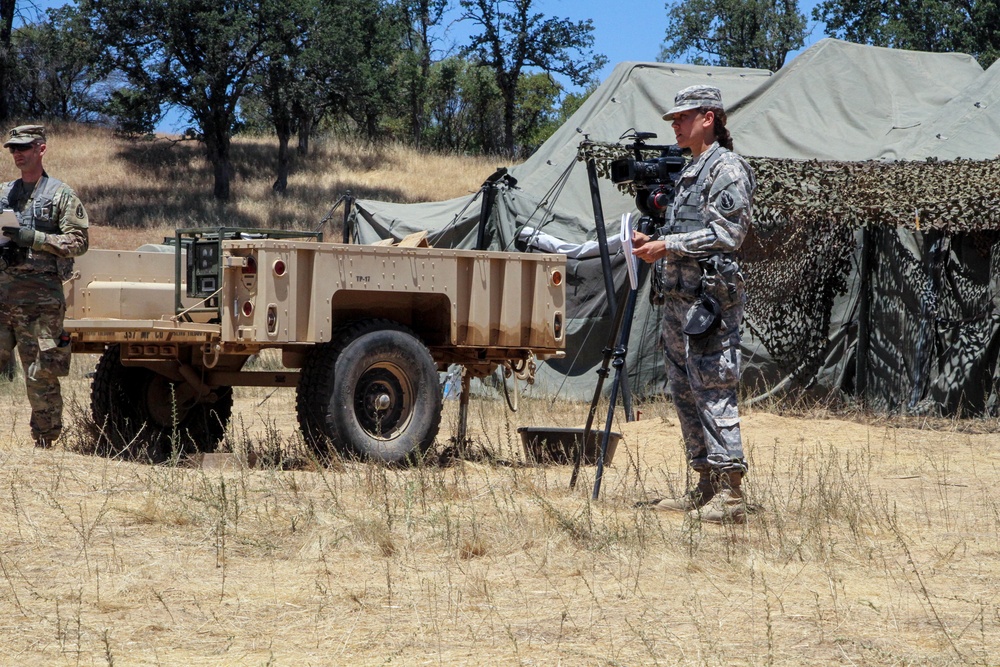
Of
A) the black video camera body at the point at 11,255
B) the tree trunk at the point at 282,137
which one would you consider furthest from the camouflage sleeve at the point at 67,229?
the tree trunk at the point at 282,137

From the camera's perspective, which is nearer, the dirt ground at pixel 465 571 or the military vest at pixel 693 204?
the dirt ground at pixel 465 571

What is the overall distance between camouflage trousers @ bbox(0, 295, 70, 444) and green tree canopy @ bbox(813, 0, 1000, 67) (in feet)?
117

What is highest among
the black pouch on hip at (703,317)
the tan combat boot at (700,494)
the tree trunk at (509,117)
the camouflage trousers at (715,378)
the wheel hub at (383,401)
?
the tree trunk at (509,117)

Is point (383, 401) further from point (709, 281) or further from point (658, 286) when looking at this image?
point (709, 281)

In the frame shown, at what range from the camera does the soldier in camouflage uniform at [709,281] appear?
580 centimetres

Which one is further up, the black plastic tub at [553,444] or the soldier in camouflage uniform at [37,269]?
the soldier in camouflage uniform at [37,269]

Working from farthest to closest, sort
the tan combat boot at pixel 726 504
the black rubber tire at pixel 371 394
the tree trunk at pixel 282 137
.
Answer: the tree trunk at pixel 282 137, the black rubber tire at pixel 371 394, the tan combat boot at pixel 726 504

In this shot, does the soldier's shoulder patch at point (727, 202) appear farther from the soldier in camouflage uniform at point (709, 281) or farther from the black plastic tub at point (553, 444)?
the black plastic tub at point (553, 444)

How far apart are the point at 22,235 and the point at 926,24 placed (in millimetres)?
40193

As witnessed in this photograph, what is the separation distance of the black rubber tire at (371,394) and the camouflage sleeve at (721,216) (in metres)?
2.14

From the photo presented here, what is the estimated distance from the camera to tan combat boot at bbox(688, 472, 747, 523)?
5852 millimetres

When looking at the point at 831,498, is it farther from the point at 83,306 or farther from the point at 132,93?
the point at 132,93

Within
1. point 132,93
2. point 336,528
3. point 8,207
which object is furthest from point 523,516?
point 132,93

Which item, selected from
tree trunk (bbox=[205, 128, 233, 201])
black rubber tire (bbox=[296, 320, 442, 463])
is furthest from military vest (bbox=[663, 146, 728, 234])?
tree trunk (bbox=[205, 128, 233, 201])
